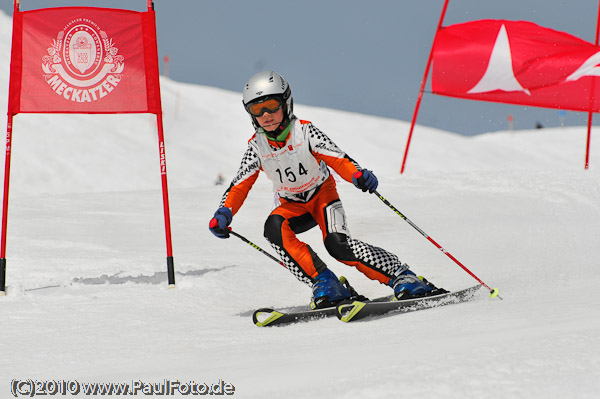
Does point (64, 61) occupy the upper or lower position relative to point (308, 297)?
upper

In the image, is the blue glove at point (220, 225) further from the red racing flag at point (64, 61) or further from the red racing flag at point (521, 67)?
the red racing flag at point (521, 67)

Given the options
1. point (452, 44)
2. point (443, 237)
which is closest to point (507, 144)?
point (452, 44)

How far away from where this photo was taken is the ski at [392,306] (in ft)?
11.8

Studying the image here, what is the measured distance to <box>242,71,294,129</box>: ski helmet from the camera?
157 inches

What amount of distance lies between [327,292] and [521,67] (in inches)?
318

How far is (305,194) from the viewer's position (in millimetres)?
4270

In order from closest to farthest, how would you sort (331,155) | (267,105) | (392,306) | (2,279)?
1. (392,306)
2. (267,105)
3. (331,155)
4. (2,279)

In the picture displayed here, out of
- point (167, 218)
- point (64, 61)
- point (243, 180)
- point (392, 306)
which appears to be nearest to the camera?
point (392, 306)

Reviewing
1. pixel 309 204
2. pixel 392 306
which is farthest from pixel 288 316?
pixel 309 204

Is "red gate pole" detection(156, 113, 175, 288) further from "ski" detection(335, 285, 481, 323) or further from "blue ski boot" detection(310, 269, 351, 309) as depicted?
"ski" detection(335, 285, 481, 323)

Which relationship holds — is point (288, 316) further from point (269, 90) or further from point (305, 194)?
point (269, 90)

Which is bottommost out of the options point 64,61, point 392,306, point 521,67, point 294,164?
point 392,306

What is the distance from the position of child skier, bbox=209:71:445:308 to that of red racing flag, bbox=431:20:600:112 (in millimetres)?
7221

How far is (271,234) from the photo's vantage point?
417 cm
